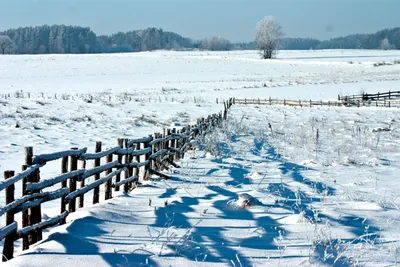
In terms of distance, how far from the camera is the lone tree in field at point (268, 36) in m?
103

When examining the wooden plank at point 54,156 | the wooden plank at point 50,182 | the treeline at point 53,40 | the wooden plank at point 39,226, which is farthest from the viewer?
the treeline at point 53,40

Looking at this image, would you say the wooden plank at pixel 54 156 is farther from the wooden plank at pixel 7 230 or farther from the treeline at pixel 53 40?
the treeline at pixel 53 40

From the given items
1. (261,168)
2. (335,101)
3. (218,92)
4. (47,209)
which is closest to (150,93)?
(218,92)

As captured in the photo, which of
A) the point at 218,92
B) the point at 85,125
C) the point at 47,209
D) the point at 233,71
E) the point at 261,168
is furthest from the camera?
the point at 233,71

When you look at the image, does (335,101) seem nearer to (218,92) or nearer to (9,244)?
(218,92)

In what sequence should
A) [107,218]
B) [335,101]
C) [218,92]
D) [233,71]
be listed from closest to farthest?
[107,218]
[335,101]
[218,92]
[233,71]

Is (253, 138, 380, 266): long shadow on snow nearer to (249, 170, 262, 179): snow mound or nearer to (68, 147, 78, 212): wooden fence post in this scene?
(249, 170, 262, 179): snow mound

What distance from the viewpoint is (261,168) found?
416 inches

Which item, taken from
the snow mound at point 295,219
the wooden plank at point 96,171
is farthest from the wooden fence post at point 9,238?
the snow mound at point 295,219

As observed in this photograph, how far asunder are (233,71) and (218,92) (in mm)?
27310

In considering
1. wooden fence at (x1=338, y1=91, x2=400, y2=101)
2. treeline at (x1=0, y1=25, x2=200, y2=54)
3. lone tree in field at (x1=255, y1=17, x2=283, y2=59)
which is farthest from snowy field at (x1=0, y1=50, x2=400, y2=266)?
treeline at (x1=0, y1=25, x2=200, y2=54)

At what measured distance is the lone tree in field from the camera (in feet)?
337

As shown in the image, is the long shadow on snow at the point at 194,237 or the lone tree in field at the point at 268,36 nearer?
the long shadow on snow at the point at 194,237

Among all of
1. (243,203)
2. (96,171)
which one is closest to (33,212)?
(96,171)
